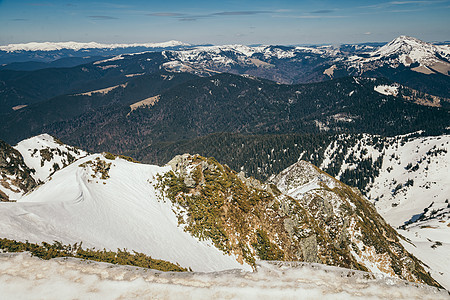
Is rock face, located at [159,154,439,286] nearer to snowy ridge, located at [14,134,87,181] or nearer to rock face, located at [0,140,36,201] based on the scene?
rock face, located at [0,140,36,201]

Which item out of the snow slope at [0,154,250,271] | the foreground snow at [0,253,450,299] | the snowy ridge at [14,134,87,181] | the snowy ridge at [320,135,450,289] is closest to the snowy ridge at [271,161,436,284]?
the snowy ridge at [320,135,450,289]

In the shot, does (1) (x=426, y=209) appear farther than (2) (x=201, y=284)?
Yes

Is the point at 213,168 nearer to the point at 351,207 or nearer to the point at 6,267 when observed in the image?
the point at 6,267

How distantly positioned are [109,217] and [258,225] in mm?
22180

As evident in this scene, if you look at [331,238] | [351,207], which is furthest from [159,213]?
[351,207]

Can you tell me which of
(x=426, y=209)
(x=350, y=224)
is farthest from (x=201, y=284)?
(x=426, y=209)

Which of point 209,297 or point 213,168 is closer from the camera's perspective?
point 209,297

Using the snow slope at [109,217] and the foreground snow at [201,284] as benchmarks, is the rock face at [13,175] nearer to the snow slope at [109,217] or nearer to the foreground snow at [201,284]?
the snow slope at [109,217]

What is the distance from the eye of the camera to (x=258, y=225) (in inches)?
1458

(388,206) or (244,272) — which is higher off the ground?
(244,272)

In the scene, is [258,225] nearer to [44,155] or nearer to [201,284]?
[201,284]

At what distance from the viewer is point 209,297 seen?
10.8 meters

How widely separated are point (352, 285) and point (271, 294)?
4.18 m

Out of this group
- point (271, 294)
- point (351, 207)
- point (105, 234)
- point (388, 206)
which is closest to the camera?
point (271, 294)
